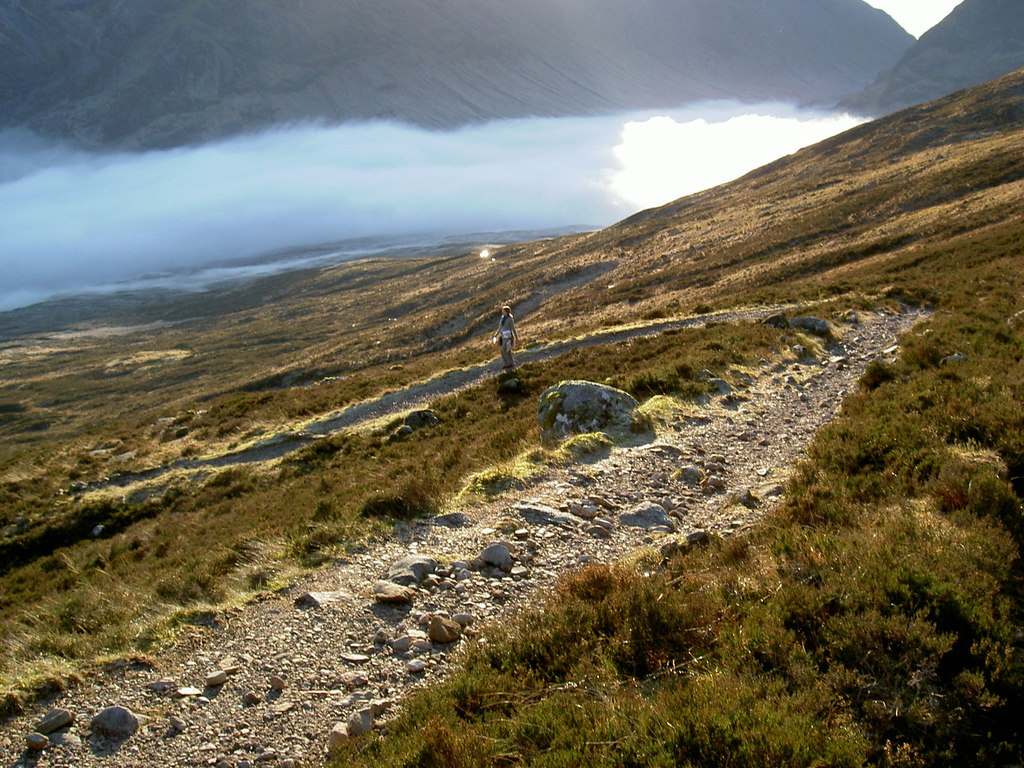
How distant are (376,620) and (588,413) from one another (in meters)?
7.95

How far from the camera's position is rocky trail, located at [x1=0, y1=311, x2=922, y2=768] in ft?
17.2

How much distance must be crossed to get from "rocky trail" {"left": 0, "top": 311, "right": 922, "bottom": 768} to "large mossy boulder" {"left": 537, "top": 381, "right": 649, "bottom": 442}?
109cm

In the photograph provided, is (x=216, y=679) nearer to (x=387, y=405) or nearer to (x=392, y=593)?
(x=392, y=593)

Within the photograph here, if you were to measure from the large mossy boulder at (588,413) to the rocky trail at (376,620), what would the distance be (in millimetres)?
1090

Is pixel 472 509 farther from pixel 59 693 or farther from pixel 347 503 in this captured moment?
pixel 59 693

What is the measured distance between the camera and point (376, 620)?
22.5ft

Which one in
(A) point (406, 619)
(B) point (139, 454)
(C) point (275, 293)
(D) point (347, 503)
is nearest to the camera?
(A) point (406, 619)

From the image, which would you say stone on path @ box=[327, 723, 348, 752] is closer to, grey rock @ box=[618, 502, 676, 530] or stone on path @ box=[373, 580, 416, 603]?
stone on path @ box=[373, 580, 416, 603]

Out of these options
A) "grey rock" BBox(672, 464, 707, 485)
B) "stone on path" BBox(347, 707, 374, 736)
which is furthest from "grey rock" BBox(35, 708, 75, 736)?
"grey rock" BBox(672, 464, 707, 485)

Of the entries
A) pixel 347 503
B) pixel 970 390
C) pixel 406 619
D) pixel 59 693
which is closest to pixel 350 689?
pixel 406 619

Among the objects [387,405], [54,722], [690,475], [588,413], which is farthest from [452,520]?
[387,405]

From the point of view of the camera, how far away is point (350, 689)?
5.75 m

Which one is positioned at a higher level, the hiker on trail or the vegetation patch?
the hiker on trail

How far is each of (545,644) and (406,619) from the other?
206cm
